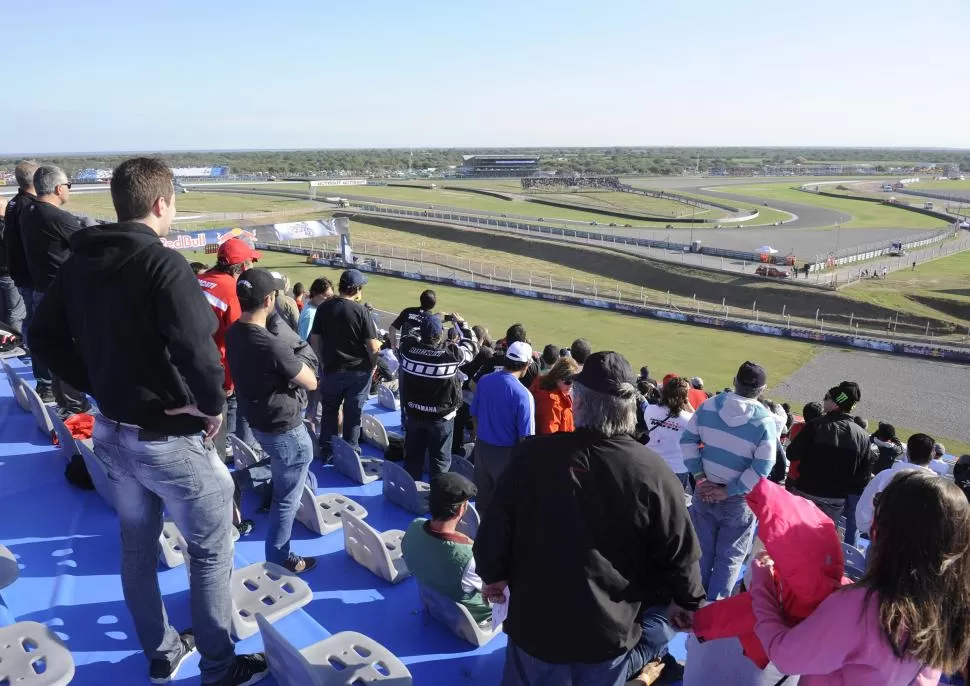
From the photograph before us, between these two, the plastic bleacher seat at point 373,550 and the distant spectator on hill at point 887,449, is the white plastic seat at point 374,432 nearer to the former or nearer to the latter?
the plastic bleacher seat at point 373,550

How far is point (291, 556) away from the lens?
4.31 m

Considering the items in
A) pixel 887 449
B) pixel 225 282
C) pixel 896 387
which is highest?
pixel 225 282

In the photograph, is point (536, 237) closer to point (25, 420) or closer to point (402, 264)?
point (402, 264)

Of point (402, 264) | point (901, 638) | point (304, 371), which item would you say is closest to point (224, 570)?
point (304, 371)

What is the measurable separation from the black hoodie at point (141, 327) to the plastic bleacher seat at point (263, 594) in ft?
4.89

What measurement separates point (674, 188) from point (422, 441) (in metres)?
123

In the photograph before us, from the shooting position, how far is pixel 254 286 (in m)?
3.78

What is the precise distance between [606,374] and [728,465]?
227cm

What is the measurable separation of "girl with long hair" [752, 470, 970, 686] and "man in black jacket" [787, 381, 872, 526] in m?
3.89

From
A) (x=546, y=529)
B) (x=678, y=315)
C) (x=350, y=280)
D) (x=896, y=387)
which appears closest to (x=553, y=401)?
(x=350, y=280)

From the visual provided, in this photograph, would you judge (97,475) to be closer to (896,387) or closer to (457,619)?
(457,619)

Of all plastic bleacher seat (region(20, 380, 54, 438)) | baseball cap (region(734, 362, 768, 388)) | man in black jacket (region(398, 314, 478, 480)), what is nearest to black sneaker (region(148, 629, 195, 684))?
man in black jacket (region(398, 314, 478, 480))

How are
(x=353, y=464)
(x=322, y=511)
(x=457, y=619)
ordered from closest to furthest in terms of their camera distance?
(x=457, y=619), (x=322, y=511), (x=353, y=464)

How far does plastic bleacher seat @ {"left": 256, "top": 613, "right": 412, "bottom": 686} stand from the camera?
2.87 metres
